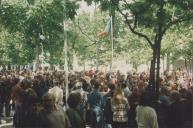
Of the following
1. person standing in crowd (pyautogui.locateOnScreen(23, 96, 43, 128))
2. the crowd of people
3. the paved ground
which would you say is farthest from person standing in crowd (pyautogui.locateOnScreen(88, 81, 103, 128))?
person standing in crowd (pyautogui.locateOnScreen(23, 96, 43, 128))

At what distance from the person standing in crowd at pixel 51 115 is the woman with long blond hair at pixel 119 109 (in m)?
4.97

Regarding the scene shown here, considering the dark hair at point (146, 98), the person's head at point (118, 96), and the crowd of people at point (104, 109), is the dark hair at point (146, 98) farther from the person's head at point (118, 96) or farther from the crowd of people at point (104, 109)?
the person's head at point (118, 96)

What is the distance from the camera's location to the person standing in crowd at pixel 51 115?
8430mm

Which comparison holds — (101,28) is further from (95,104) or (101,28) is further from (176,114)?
(176,114)

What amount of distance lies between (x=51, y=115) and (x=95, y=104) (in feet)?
21.4

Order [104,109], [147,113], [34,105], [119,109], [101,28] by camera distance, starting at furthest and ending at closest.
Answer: [101,28]
[104,109]
[119,109]
[34,105]
[147,113]

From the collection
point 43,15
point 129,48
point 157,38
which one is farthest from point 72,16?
point 129,48

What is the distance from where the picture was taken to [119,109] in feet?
44.6

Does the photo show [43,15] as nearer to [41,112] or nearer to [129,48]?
[129,48]

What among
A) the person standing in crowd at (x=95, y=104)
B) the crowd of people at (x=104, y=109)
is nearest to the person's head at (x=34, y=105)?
the crowd of people at (x=104, y=109)

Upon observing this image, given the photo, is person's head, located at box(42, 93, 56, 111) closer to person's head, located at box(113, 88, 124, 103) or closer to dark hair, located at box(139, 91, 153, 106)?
dark hair, located at box(139, 91, 153, 106)

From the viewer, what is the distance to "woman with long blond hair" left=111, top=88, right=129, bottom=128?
13477mm

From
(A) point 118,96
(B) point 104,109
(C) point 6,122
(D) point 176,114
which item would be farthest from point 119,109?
(C) point 6,122

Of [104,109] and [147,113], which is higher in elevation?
[147,113]
